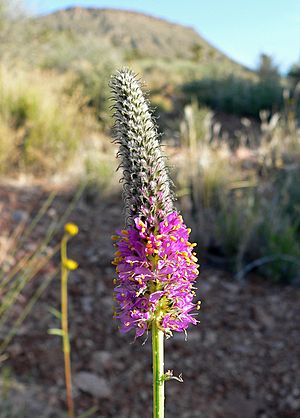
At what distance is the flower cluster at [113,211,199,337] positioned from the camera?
1.13m

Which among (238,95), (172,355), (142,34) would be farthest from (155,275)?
(142,34)

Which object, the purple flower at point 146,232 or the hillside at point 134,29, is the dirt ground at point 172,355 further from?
the hillside at point 134,29

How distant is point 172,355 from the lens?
4.56 metres

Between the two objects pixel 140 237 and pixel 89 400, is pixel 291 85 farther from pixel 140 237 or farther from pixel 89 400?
pixel 140 237

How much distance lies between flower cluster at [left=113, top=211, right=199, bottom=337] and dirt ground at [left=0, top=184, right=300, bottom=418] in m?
2.76

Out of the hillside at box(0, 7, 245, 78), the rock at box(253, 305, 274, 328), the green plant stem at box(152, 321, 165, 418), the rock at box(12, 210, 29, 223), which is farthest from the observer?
the hillside at box(0, 7, 245, 78)

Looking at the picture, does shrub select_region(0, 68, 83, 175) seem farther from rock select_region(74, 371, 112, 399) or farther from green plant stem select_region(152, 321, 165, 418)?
green plant stem select_region(152, 321, 165, 418)

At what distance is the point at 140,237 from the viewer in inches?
45.2

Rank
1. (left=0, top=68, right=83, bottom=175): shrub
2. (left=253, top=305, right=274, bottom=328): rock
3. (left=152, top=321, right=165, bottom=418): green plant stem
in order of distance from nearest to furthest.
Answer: (left=152, top=321, right=165, bottom=418): green plant stem
(left=253, top=305, right=274, bottom=328): rock
(left=0, top=68, right=83, bottom=175): shrub

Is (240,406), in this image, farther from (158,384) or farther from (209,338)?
(158,384)

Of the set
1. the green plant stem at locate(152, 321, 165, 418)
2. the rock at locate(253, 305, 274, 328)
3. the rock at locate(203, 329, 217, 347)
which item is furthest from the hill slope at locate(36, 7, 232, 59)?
the green plant stem at locate(152, 321, 165, 418)

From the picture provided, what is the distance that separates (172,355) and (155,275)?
3578 millimetres

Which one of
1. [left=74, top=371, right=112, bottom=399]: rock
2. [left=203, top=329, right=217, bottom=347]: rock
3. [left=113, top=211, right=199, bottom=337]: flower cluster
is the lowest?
[left=74, top=371, right=112, bottom=399]: rock

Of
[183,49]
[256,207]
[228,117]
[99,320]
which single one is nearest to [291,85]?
[228,117]
